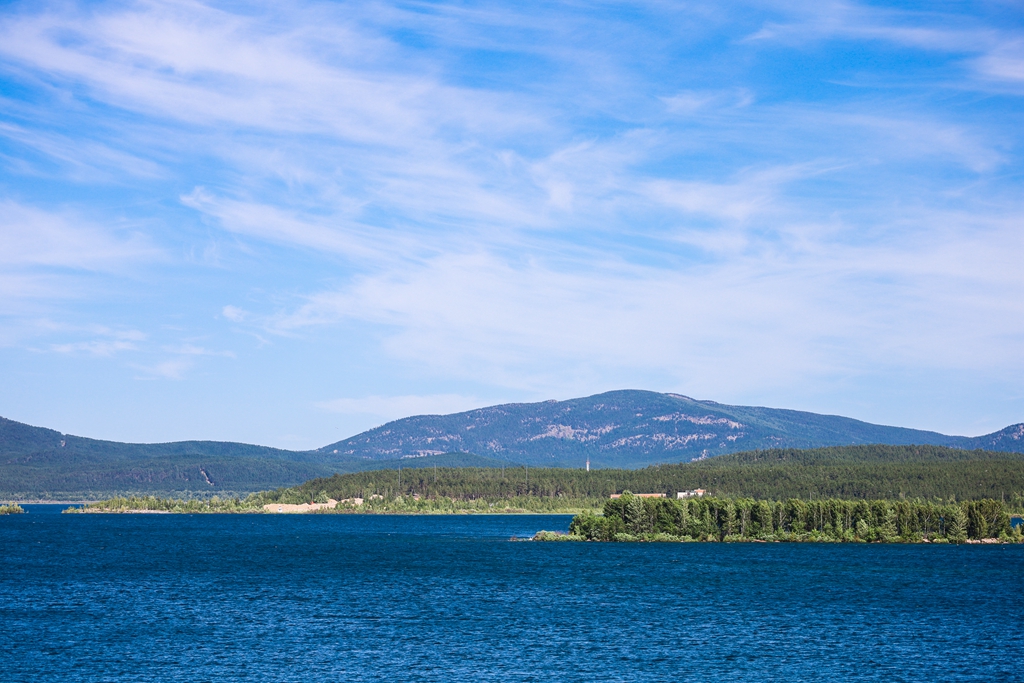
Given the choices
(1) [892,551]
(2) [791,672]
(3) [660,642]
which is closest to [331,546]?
(1) [892,551]

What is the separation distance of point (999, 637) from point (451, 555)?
88238 mm

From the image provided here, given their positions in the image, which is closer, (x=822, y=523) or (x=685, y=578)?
(x=685, y=578)

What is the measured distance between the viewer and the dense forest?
536 ft

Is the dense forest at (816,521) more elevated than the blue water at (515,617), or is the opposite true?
the dense forest at (816,521)

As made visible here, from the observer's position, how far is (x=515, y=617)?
80.7 m

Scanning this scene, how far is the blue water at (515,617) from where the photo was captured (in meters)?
59.3

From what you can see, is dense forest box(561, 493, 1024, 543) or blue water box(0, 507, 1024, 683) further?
dense forest box(561, 493, 1024, 543)

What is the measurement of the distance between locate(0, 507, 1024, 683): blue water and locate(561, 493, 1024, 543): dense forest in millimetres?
18521

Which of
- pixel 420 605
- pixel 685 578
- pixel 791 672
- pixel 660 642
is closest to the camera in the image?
pixel 791 672

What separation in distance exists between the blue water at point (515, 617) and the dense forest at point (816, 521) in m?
18.5

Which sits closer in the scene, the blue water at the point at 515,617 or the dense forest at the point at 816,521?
the blue water at the point at 515,617

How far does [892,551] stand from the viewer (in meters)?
154

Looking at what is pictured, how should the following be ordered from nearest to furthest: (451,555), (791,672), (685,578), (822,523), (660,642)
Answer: (791,672) < (660,642) < (685,578) < (451,555) < (822,523)

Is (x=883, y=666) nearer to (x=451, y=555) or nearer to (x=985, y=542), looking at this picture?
(x=451, y=555)
